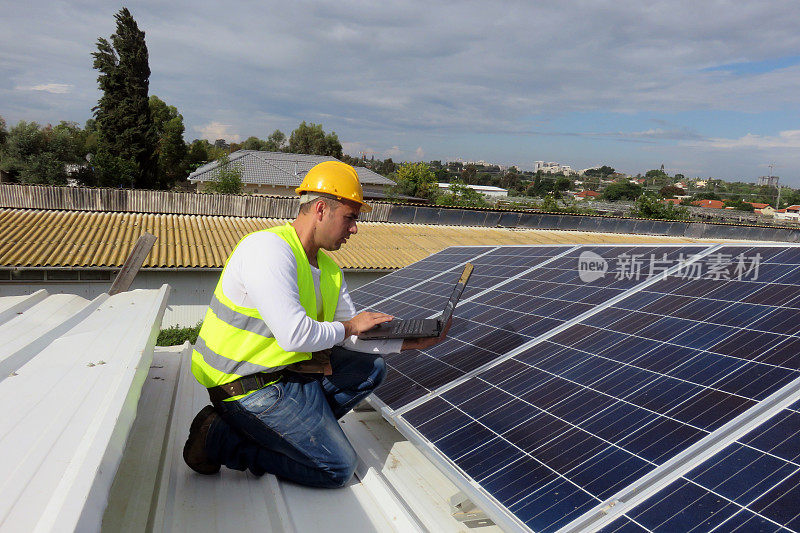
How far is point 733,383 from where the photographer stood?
3789 mm

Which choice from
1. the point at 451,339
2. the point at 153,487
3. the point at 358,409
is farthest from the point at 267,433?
the point at 451,339

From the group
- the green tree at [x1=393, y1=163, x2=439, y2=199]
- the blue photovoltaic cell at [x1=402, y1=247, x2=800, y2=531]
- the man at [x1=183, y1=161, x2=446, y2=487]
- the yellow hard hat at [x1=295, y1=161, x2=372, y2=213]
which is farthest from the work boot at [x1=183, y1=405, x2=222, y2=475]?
the green tree at [x1=393, y1=163, x2=439, y2=199]

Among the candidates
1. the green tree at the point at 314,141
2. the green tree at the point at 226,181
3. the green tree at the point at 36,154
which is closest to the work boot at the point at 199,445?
the green tree at the point at 226,181

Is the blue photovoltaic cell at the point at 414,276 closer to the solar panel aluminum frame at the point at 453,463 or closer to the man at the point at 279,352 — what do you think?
the solar panel aluminum frame at the point at 453,463

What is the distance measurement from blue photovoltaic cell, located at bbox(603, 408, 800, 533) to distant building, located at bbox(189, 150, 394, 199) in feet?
189

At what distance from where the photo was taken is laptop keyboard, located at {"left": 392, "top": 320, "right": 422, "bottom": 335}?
167 inches

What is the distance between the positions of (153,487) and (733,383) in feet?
13.4

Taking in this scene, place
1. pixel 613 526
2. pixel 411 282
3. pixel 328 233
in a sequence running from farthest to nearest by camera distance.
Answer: pixel 411 282 → pixel 328 233 → pixel 613 526

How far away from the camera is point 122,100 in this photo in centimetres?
5147

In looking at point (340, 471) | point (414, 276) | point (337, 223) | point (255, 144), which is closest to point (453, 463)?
point (340, 471)

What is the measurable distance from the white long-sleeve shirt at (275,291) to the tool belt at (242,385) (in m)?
0.38

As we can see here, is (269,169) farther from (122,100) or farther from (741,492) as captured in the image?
(741,492)

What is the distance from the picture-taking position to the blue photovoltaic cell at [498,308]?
17.9 feet

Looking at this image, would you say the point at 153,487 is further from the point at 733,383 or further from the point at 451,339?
the point at 733,383
